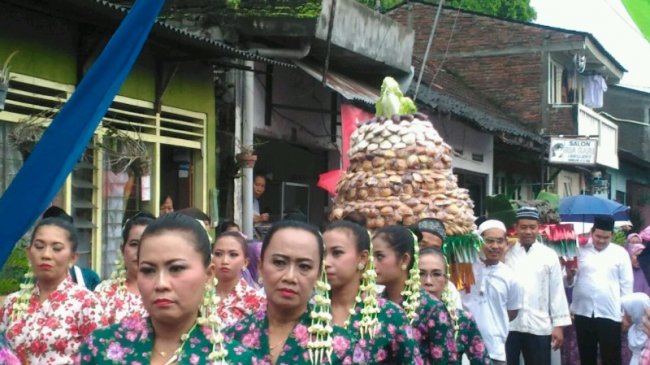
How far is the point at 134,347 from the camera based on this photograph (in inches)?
143

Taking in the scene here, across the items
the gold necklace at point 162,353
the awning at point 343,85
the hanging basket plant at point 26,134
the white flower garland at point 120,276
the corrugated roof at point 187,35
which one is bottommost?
the gold necklace at point 162,353

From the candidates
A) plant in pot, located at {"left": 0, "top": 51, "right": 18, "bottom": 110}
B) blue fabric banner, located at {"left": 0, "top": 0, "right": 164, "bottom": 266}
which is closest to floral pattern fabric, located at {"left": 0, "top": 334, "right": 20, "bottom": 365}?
blue fabric banner, located at {"left": 0, "top": 0, "right": 164, "bottom": 266}

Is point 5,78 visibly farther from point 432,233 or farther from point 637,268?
point 637,268

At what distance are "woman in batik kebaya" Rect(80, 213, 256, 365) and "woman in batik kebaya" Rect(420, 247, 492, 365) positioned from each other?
3.26m

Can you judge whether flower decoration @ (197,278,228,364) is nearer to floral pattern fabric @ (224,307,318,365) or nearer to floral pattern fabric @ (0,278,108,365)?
floral pattern fabric @ (224,307,318,365)

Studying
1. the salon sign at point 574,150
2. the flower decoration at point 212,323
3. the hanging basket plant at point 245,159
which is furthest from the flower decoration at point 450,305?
the salon sign at point 574,150

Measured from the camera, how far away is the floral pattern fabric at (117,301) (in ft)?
19.3

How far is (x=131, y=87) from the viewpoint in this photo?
1065 centimetres

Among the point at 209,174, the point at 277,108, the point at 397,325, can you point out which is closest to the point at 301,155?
the point at 277,108

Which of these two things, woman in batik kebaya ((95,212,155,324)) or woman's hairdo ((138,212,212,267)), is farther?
woman in batik kebaya ((95,212,155,324))

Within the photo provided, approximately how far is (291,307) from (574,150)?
1957 cm

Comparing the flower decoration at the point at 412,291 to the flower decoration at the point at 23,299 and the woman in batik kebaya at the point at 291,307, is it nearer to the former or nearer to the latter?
the woman in batik kebaya at the point at 291,307

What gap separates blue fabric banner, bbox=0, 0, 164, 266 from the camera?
4.02 m

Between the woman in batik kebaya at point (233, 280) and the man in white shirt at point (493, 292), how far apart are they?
110 inches
